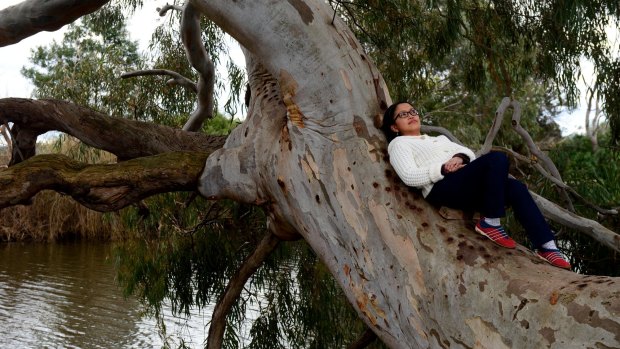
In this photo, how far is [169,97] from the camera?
6090 millimetres

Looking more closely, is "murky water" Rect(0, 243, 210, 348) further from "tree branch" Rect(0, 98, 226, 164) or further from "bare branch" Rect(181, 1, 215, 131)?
"tree branch" Rect(0, 98, 226, 164)

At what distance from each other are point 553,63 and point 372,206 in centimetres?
248

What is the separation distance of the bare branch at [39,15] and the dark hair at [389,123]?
5.18 feet

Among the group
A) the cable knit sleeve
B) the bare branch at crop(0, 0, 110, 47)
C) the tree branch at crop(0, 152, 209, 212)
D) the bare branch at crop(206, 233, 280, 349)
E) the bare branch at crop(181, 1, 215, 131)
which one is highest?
the bare branch at crop(181, 1, 215, 131)

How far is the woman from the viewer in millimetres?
2172

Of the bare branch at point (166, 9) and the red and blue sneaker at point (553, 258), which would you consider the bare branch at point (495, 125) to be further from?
the bare branch at point (166, 9)

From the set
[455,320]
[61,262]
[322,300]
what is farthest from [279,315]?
[61,262]

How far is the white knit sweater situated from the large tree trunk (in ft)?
0.25

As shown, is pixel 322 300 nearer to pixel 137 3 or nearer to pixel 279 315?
pixel 279 315

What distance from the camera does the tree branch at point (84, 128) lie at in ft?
10.8

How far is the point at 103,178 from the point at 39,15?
0.93m

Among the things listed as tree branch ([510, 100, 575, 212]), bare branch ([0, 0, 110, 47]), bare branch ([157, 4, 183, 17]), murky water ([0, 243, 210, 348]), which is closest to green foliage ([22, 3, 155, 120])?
bare branch ([157, 4, 183, 17])

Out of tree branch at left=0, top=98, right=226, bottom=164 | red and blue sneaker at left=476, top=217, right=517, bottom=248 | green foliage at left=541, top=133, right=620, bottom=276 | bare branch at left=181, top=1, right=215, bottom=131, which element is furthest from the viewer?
bare branch at left=181, top=1, right=215, bottom=131

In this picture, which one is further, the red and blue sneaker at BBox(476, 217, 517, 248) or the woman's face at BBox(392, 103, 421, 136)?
the woman's face at BBox(392, 103, 421, 136)
